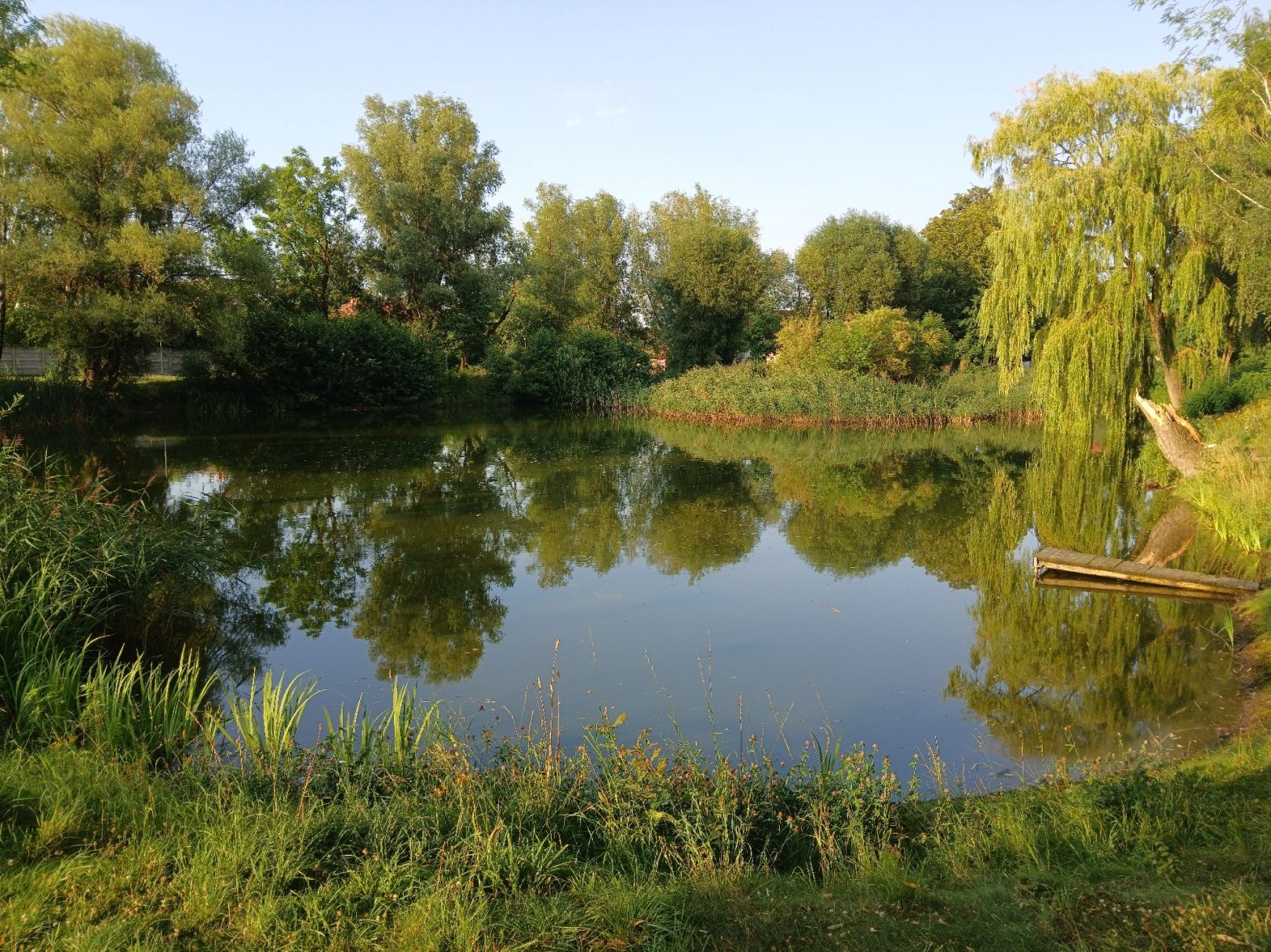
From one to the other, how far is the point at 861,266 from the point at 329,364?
25061mm

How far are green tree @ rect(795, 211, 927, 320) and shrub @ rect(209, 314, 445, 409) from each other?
779 inches

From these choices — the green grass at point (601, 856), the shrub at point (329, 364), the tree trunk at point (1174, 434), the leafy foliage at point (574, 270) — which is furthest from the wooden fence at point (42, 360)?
the green grass at point (601, 856)

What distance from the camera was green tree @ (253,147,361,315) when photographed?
116ft

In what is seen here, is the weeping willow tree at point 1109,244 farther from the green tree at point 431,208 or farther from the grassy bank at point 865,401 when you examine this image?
the green tree at point 431,208

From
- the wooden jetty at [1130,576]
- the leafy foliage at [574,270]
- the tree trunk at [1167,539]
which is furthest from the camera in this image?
the leafy foliage at [574,270]

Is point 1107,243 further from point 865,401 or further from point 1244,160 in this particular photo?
point 865,401

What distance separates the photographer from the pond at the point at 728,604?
6984 mm

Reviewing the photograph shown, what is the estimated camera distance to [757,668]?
7.91 meters

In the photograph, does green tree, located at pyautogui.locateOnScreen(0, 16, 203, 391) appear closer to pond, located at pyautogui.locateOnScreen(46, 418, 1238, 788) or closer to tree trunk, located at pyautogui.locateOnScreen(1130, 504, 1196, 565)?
pond, located at pyautogui.locateOnScreen(46, 418, 1238, 788)

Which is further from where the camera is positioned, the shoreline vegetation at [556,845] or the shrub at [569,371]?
the shrub at [569,371]

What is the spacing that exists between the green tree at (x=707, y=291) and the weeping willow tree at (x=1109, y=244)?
2017 cm

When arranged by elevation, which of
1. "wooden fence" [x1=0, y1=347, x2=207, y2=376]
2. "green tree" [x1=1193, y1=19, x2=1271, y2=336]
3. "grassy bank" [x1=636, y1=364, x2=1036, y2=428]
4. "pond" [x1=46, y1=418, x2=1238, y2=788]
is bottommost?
"pond" [x1=46, y1=418, x2=1238, y2=788]

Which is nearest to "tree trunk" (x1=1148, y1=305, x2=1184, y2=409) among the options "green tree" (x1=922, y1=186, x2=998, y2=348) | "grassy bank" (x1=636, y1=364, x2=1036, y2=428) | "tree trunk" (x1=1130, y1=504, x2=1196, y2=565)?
"tree trunk" (x1=1130, y1=504, x2=1196, y2=565)

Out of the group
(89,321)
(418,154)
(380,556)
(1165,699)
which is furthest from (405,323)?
(1165,699)
